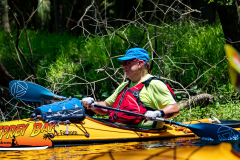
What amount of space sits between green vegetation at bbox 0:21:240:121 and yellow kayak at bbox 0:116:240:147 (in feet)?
7.47

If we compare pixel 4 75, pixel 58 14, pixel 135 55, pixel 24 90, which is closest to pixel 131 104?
pixel 135 55

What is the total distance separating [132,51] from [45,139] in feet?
4.67

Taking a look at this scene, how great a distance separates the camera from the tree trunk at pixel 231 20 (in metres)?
5.95

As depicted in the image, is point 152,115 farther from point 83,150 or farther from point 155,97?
point 83,150

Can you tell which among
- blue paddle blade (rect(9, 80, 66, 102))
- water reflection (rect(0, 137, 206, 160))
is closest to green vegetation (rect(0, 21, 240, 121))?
blue paddle blade (rect(9, 80, 66, 102))

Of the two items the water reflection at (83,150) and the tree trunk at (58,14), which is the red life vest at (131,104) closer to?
the water reflection at (83,150)

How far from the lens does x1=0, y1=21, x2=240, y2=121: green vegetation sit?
6125mm

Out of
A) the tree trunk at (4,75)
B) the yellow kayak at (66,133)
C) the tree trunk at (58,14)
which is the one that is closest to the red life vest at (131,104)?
the yellow kayak at (66,133)

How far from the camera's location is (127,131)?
3.41 meters

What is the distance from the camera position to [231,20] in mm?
6035

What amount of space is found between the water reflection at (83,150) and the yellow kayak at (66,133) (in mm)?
84

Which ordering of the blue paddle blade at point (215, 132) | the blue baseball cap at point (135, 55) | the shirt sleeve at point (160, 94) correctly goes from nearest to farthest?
the blue paddle blade at point (215, 132) < the shirt sleeve at point (160, 94) < the blue baseball cap at point (135, 55)

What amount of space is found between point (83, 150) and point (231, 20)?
439 centimetres

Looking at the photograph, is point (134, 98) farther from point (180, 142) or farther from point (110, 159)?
point (110, 159)
